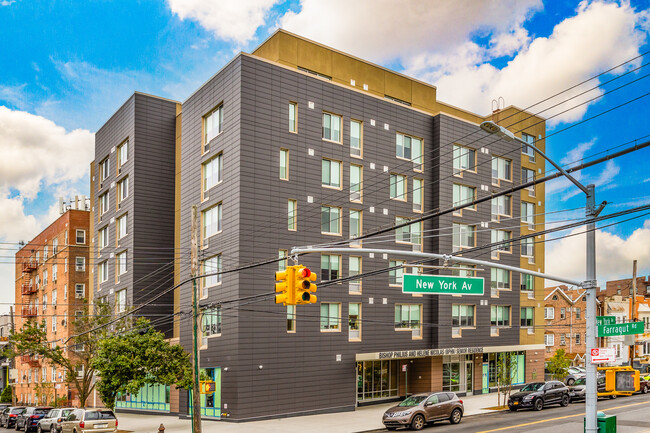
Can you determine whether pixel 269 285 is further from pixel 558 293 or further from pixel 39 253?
pixel 39 253

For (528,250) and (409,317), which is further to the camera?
(528,250)

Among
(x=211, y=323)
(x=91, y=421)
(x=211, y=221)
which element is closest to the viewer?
(x=91, y=421)

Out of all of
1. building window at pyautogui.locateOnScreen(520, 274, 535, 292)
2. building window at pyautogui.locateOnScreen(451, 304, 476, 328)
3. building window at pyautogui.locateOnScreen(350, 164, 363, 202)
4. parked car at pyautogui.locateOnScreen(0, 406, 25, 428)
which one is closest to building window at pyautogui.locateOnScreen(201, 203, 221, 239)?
building window at pyautogui.locateOnScreen(350, 164, 363, 202)

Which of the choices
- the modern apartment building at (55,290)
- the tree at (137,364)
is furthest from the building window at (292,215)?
the modern apartment building at (55,290)

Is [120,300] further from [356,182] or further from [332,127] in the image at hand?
[332,127]

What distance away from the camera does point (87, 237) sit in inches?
2571

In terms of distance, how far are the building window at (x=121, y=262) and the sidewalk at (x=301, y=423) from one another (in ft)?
37.6

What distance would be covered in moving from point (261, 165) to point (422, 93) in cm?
1791

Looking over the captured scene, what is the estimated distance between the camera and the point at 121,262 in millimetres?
49281

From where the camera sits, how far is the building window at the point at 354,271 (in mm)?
41125

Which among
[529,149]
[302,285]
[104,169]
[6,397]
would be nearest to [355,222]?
[529,149]

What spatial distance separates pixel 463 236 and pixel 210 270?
1912 centimetres

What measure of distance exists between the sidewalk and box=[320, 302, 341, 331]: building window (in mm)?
5112

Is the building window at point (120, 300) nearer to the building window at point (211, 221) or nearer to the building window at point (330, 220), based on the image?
the building window at point (211, 221)
